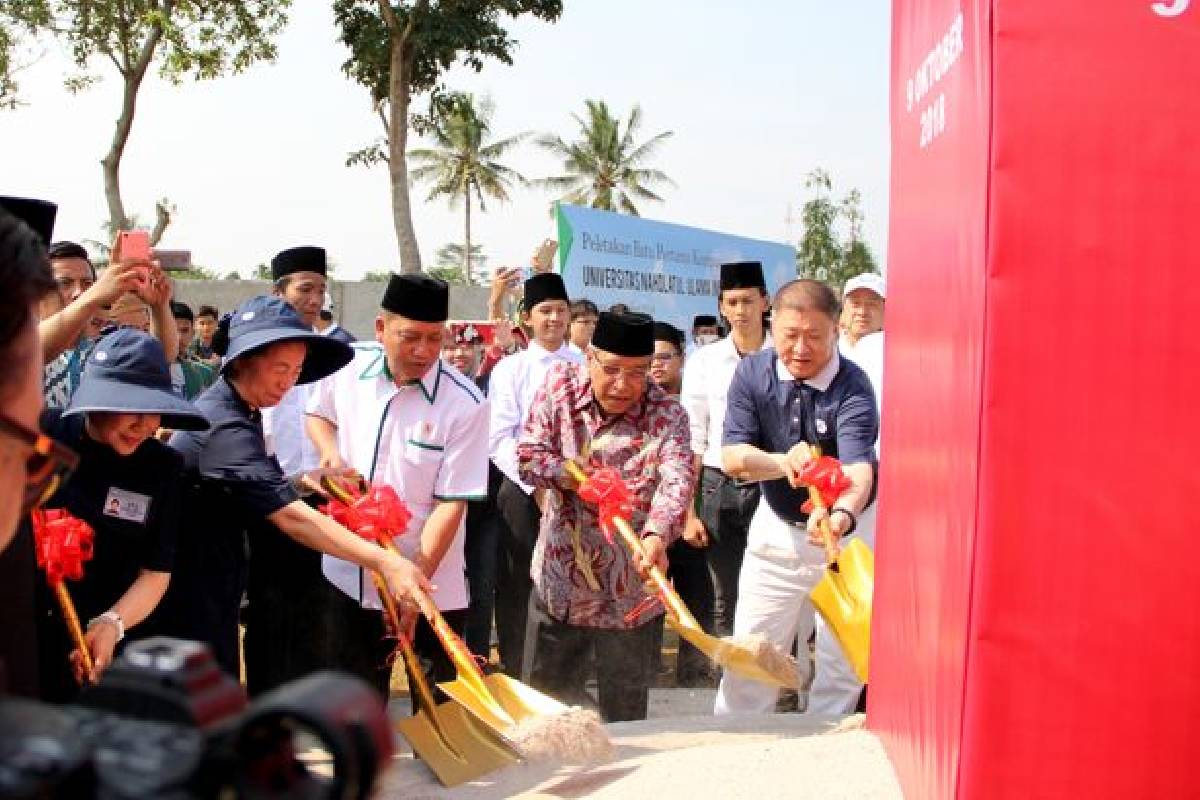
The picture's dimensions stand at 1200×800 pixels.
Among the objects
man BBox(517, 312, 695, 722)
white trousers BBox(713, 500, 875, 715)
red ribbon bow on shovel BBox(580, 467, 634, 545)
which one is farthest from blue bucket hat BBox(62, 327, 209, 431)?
white trousers BBox(713, 500, 875, 715)

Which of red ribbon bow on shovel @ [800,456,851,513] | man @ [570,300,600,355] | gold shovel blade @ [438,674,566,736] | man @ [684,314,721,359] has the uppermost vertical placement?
man @ [684,314,721,359]

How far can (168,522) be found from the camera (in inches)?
134

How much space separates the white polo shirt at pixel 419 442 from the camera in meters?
4.57

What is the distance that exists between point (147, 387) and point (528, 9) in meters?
18.8

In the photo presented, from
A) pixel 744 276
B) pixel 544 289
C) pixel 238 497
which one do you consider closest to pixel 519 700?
pixel 238 497

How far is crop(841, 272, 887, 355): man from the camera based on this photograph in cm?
704

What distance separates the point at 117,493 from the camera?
10.9ft

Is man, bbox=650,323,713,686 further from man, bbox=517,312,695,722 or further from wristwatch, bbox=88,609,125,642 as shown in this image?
wristwatch, bbox=88,609,125,642

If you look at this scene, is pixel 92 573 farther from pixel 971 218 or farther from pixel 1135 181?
pixel 1135 181

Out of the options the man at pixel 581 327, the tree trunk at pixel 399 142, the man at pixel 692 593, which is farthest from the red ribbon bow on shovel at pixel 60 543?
the tree trunk at pixel 399 142

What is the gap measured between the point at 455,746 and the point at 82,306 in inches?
72.8

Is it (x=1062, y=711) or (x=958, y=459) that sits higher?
(x=958, y=459)

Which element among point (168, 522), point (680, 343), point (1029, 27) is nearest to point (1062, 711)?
point (1029, 27)

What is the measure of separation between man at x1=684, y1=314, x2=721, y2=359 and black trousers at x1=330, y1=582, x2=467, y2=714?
6.62 m
